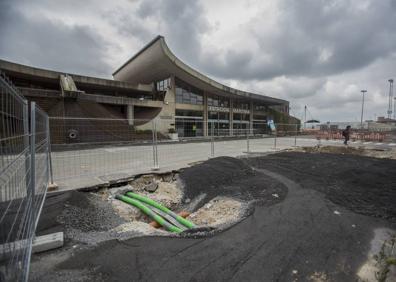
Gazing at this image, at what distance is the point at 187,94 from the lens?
25844 mm

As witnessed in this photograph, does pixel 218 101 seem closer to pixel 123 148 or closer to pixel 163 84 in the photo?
pixel 163 84

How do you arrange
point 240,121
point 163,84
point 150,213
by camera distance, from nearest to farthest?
1. point 150,213
2. point 163,84
3. point 240,121

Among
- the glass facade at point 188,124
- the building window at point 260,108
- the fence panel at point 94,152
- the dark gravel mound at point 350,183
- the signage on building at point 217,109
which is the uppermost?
the building window at point 260,108

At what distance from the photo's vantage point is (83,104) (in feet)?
56.7

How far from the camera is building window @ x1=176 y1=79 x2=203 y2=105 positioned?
81.6ft

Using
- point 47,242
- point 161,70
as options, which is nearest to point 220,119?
point 161,70

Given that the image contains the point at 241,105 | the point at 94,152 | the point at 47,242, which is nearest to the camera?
the point at 47,242

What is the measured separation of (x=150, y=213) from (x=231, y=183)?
2.62 metres

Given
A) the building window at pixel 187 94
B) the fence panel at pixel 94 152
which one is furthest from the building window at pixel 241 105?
the fence panel at pixel 94 152

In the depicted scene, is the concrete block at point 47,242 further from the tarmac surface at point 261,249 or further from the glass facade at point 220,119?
the glass facade at point 220,119

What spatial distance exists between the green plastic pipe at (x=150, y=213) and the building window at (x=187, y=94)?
21.0 meters

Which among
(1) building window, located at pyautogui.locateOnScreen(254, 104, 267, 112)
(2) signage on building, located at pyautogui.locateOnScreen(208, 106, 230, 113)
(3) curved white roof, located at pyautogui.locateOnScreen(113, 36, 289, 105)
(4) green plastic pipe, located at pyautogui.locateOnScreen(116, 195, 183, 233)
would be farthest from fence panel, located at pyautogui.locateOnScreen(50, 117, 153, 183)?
(1) building window, located at pyautogui.locateOnScreen(254, 104, 267, 112)

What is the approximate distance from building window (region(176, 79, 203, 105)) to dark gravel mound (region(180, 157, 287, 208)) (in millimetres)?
19246

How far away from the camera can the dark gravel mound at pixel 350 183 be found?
159 inches
